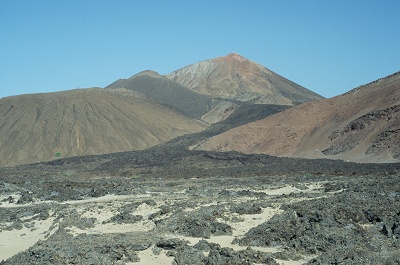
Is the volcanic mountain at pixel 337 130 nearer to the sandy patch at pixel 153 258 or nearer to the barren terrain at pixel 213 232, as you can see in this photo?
the barren terrain at pixel 213 232

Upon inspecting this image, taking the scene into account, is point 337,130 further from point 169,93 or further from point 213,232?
point 169,93

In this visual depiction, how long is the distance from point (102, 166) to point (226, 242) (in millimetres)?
49258

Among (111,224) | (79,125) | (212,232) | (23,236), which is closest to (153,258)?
(212,232)

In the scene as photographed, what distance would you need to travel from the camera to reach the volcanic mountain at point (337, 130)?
5682 centimetres

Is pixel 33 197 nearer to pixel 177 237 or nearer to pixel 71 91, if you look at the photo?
pixel 177 237

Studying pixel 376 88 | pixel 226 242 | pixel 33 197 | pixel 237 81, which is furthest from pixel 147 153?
pixel 237 81

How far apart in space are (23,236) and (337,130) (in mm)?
48217

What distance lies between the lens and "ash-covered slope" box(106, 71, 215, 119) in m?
135

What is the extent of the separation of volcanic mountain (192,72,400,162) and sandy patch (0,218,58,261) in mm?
37148

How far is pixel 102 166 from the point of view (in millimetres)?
65188

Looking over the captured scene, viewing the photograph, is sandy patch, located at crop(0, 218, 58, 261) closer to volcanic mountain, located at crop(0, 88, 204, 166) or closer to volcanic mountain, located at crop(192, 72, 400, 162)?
volcanic mountain, located at crop(192, 72, 400, 162)

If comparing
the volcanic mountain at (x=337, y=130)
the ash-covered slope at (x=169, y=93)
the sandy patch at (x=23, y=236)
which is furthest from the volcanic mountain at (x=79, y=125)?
the sandy patch at (x=23, y=236)

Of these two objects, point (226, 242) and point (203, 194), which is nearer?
point (226, 242)

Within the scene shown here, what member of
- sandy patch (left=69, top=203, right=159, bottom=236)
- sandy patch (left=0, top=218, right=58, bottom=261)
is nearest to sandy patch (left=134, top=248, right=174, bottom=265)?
sandy patch (left=69, top=203, right=159, bottom=236)
